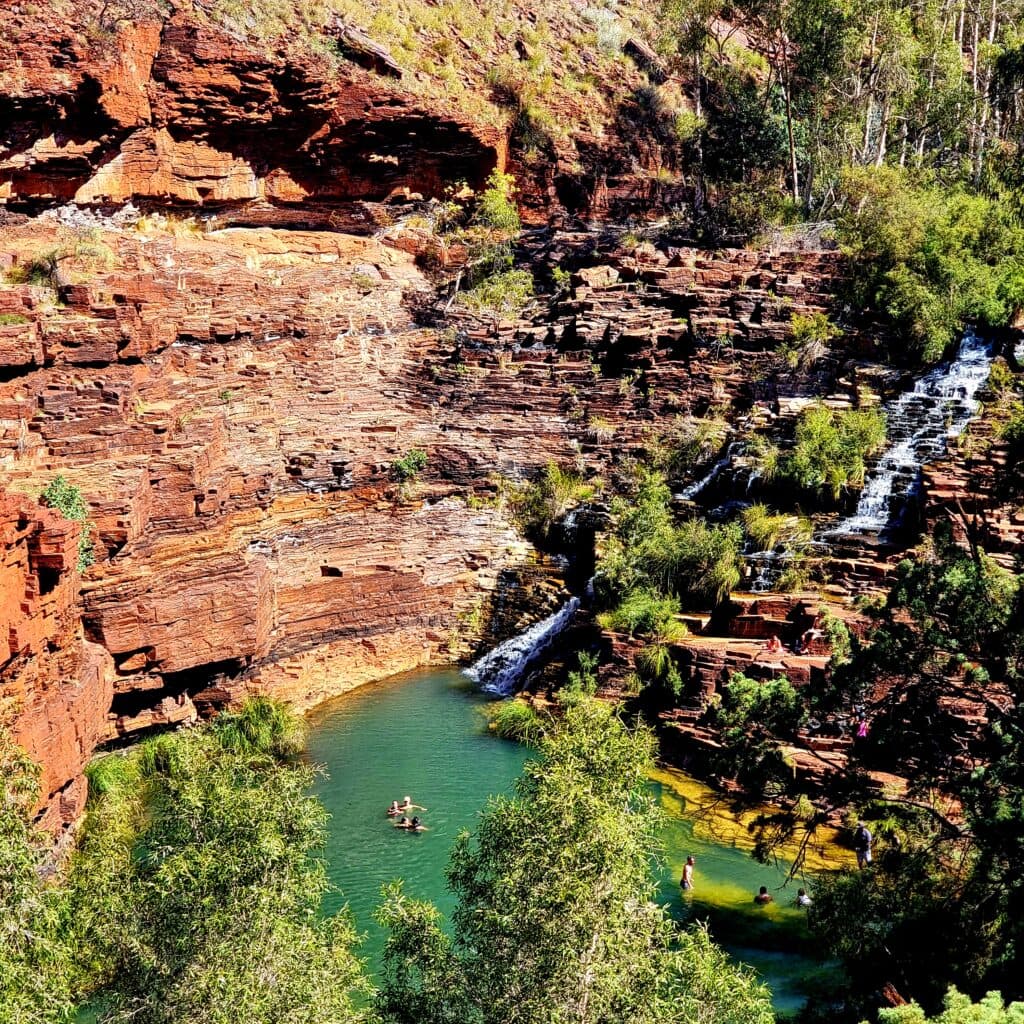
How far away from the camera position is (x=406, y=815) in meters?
21.3

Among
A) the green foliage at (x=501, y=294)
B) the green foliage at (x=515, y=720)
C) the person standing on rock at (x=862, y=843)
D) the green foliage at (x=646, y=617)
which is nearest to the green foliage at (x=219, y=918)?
the person standing on rock at (x=862, y=843)

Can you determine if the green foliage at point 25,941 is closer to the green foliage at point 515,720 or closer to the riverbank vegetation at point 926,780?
the riverbank vegetation at point 926,780

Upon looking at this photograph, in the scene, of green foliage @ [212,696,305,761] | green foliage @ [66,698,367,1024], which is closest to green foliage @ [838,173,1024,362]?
green foliage @ [212,696,305,761]

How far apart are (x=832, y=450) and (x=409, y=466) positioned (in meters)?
11.8

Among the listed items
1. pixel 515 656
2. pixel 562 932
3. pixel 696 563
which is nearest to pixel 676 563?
pixel 696 563

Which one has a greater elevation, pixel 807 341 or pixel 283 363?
pixel 807 341

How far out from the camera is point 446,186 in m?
44.1

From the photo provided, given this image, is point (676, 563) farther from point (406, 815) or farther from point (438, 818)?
point (406, 815)

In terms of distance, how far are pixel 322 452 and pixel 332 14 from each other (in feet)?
65.8

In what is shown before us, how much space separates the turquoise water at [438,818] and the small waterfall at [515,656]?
Result: 583 mm

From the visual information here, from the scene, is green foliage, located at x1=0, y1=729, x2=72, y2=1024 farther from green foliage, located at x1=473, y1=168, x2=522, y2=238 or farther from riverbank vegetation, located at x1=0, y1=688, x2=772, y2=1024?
green foliage, located at x1=473, y1=168, x2=522, y2=238

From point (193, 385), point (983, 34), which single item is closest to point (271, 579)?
point (193, 385)

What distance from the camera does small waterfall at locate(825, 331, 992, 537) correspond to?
95.7ft

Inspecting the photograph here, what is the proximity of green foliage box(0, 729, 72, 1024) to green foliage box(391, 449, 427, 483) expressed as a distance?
22031 mm
